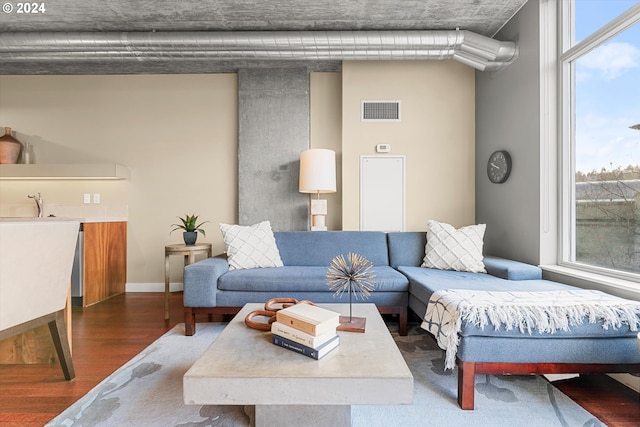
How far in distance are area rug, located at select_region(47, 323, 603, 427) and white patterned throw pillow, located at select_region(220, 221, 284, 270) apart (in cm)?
96

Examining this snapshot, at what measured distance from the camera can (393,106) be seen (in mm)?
3807

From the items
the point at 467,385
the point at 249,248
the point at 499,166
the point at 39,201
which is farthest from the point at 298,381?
the point at 39,201

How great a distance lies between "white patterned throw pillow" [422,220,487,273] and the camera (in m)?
2.80

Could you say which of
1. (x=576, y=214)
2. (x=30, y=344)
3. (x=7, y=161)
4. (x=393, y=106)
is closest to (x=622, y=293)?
(x=576, y=214)

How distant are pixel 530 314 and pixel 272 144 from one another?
3.07 metres

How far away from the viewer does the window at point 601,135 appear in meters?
2.10

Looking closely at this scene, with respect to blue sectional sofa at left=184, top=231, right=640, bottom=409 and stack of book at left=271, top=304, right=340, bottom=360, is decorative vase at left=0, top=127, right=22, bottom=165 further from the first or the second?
stack of book at left=271, top=304, right=340, bottom=360

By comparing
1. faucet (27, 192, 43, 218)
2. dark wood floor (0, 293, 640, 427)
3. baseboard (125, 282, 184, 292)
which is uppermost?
faucet (27, 192, 43, 218)

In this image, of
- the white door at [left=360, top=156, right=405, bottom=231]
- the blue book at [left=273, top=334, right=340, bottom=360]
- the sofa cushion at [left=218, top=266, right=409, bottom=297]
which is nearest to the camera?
the blue book at [left=273, top=334, right=340, bottom=360]

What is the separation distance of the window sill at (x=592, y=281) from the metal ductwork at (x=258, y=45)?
1973 millimetres

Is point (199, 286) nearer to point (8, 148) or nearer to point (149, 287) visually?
point (149, 287)

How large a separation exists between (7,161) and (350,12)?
4.26m

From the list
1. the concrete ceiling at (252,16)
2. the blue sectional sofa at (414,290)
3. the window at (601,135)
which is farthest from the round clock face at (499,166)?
the concrete ceiling at (252,16)

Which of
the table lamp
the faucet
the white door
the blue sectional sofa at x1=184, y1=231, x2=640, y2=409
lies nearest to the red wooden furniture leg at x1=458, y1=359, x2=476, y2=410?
the blue sectional sofa at x1=184, y1=231, x2=640, y2=409
